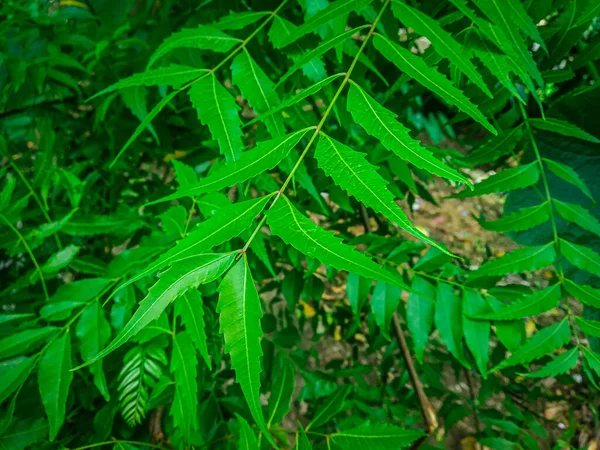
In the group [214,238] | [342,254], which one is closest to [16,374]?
[214,238]

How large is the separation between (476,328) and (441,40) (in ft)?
1.68

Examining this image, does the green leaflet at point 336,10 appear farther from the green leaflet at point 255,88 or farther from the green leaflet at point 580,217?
the green leaflet at point 580,217

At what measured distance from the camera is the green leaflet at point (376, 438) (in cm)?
66

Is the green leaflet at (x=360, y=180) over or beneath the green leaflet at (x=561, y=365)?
over

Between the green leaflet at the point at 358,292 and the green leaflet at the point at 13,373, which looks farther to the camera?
the green leaflet at the point at 358,292

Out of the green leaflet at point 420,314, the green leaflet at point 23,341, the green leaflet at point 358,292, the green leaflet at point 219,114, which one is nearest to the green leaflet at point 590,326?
the green leaflet at point 420,314

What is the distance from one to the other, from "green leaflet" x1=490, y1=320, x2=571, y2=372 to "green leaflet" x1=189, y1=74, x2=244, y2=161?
0.55m

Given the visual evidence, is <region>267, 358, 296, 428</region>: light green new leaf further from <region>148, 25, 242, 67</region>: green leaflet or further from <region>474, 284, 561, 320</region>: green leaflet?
<region>148, 25, 242, 67</region>: green leaflet

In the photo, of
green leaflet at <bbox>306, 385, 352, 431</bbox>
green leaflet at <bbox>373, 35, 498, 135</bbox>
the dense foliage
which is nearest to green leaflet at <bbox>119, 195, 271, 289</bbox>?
the dense foliage

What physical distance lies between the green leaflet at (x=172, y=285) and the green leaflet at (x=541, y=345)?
0.52m

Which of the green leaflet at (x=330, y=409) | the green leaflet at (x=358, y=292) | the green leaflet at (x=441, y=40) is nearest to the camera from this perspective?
the green leaflet at (x=441, y=40)

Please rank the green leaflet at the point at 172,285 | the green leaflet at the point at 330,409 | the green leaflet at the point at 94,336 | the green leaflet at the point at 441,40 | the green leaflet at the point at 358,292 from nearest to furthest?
the green leaflet at the point at 172,285 → the green leaflet at the point at 441,40 → the green leaflet at the point at 94,336 → the green leaflet at the point at 330,409 → the green leaflet at the point at 358,292

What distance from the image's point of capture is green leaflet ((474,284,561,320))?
0.72m

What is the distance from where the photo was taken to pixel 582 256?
735mm
